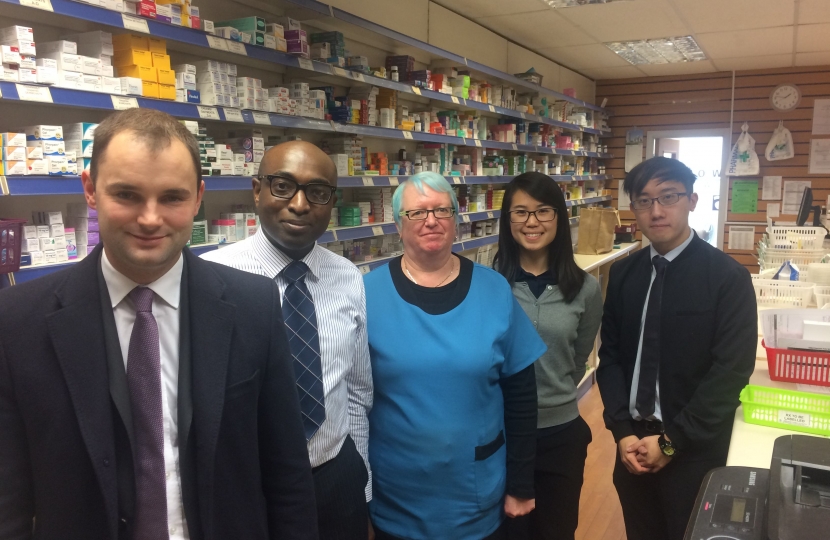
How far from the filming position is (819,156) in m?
8.12

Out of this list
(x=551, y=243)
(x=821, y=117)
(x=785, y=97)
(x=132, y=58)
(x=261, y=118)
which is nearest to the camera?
(x=551, y=243)

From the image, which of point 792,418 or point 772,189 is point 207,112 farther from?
point 772,189

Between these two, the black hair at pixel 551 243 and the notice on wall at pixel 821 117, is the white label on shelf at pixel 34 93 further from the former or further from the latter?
the notice on wall at pixel 821 117

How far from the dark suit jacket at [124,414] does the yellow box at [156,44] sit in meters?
1.63

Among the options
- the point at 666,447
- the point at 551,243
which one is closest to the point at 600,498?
the point at 666,447

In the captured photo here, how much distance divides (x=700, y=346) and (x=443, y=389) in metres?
0.99

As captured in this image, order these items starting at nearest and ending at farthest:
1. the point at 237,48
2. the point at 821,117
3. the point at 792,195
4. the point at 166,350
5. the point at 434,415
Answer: the point at 166,350 < the point at 434,415 < the point at 237,48 < the point at 821,117 < the point at 792,195

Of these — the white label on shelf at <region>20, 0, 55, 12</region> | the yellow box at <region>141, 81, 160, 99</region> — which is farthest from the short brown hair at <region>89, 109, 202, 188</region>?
the yellow box at <region>141, 81, 160, 99</region>

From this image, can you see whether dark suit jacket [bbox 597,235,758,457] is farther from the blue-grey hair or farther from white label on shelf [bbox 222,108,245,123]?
white label on shelf [bbox 222,108,245,123]

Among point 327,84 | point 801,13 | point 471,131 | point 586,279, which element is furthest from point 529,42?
point 586,279

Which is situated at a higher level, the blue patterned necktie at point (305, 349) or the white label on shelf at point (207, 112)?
the white label on shelf at point (207, 112)

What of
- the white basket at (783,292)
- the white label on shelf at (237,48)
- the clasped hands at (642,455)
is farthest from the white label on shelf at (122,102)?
the white basket at (783,292)

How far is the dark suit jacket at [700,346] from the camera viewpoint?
2.01 metres

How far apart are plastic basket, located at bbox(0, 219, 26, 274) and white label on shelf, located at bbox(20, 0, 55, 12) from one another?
0.72 metres
